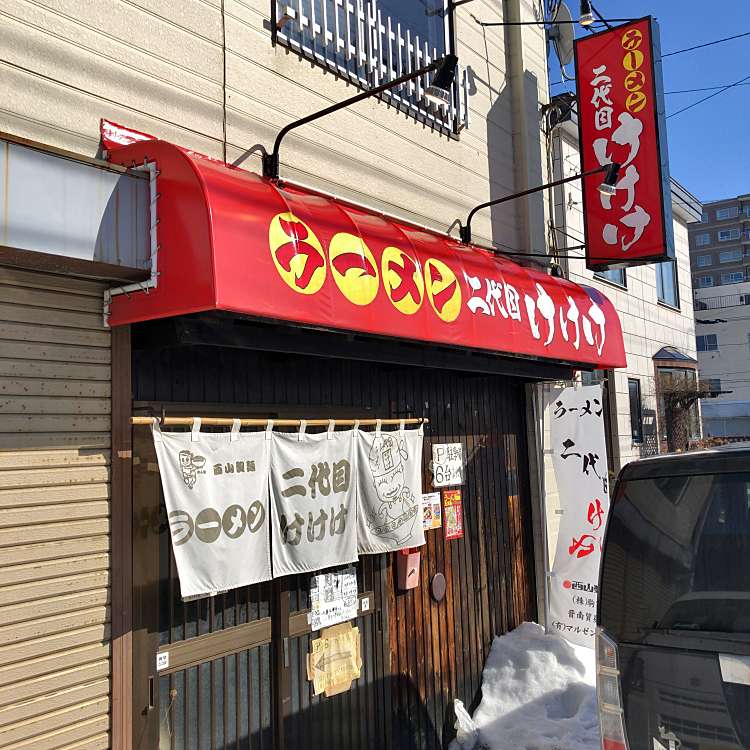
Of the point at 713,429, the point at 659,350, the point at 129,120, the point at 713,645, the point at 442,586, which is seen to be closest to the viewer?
the point at 713,645

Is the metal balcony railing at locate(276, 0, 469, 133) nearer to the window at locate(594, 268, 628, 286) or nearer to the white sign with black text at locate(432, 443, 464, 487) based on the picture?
the white sign with black text at locate(432, 443, 464, 487)

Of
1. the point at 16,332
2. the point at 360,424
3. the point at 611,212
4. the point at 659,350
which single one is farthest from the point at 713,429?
the point at 16,332

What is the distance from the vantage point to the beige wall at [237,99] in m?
4.49

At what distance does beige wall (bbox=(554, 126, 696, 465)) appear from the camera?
37.6 feet

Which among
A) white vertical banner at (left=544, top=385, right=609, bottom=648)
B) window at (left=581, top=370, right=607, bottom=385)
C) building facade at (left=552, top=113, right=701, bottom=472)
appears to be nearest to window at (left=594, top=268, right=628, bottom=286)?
building facade at (left=552, top=113, right=701, bottom=472)

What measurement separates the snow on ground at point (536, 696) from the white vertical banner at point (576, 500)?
14.8 inches

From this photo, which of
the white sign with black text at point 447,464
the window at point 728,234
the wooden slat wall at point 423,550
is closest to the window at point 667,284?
the wooden slat wall at point 423,550

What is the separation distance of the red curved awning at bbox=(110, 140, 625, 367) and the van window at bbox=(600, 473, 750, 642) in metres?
2.51

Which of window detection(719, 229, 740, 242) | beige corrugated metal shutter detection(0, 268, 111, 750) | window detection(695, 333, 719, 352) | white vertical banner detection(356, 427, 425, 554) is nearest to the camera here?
beige corrugated metal shutter detection(0, 268, 111, 750)

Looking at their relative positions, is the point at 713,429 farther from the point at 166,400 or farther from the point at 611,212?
the point at 166,400

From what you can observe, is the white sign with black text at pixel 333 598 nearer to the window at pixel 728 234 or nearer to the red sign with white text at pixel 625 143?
the red sign with white text at pixel 625 143

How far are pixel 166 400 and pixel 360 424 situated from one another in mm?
1934

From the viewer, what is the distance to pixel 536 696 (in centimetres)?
770

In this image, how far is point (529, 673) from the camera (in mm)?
7938
